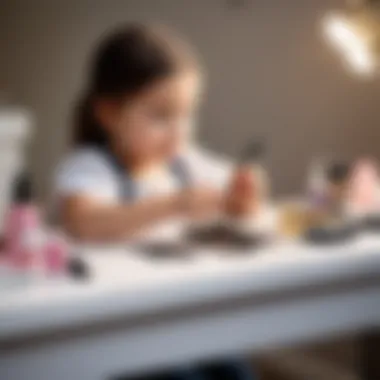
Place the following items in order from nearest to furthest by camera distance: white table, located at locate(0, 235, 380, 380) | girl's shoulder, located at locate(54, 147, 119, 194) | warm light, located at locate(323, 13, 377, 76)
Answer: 1. white table, located at locate(0, 235, 380, 380)
2. girl's shoulder, located at locate(54, 147, 119, 194)
3. warm light, located at locate(323, 13, 377, 76)

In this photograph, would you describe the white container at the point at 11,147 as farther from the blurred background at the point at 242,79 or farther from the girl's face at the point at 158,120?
the girl's face at the point at 158,120

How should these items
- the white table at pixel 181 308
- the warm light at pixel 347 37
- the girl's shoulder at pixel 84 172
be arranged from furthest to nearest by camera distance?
the warm light at pixel 347 37 < the girl's shoulder at pixel 84 172 < the white table at pixel 181 308

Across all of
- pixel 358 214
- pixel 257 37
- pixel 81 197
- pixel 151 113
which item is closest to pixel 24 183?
pixel 81 197

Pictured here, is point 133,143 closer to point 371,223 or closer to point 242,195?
point 242,195

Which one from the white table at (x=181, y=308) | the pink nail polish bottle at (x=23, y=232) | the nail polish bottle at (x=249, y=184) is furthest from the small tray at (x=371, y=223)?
the pink nail polish bottle at (x=23, y=232)

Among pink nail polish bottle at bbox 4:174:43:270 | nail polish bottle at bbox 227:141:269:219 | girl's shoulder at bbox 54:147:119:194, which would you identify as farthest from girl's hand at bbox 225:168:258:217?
pink nail polish bottle at bbox 4:174:43:270

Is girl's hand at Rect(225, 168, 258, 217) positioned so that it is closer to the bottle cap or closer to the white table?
the white table

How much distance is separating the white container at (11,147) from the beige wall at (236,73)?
0.05 ft

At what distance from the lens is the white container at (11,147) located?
1179mm

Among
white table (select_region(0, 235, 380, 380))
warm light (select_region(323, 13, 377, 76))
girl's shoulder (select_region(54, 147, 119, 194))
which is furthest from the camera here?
warm light (select_region(323, 13, 377, 76))

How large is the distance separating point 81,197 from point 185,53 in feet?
0.79

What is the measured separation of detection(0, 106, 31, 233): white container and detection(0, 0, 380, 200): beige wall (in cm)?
2

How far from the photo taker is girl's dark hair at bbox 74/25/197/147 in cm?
122

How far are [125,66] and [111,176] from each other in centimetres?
15
